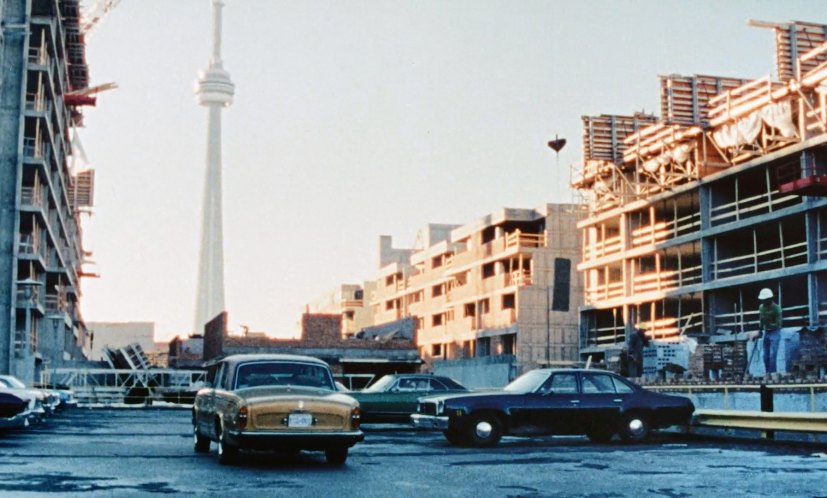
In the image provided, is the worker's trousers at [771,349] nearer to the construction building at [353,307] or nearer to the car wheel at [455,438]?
the car wheel at [455,438]

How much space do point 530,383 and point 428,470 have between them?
586 cm

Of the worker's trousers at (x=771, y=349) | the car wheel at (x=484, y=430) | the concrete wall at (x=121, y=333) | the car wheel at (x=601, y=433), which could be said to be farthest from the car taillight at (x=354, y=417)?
the concrete wall at (x=121, y=333)

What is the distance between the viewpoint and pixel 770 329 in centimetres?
2953

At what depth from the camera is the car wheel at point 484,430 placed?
18766mm

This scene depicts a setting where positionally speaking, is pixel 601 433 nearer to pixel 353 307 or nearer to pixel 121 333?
pixel 353 307

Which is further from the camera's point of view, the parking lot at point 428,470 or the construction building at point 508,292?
the construction building at point 508,292

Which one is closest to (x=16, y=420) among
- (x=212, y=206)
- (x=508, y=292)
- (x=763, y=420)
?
(x=763, y=420)

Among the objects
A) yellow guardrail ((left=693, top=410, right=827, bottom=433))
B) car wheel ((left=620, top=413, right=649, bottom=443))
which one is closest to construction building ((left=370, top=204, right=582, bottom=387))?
yellow guardrail ((left=693, top=410, right=827, bottom=433))

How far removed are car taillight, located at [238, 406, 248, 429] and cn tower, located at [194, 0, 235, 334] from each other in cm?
14012

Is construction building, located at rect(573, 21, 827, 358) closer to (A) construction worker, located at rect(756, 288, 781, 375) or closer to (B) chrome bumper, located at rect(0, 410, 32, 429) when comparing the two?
(A) construction worker, located at rect(756, 288, 781, 375)

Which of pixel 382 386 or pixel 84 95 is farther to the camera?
pixel 84 95

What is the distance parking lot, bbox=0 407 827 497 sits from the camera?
454 inches

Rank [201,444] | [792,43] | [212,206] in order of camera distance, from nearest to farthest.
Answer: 1. [201,444]
2. [792,43]
3. [212,206]

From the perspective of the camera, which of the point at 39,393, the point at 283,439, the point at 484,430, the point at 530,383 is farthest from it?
the point at 39,393
